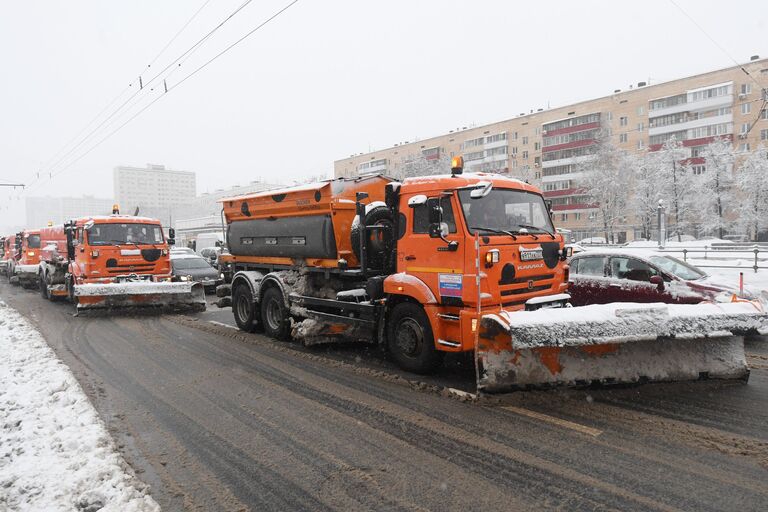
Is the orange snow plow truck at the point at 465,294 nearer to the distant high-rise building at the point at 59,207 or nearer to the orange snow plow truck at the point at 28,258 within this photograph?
→ the orange snow plow truck at the point at 28,258

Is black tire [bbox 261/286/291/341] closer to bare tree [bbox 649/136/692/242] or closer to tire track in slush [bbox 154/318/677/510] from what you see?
tire track in slush [bbox 154/318/677/510]

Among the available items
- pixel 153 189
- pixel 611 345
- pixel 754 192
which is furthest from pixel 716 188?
pixel 153 189

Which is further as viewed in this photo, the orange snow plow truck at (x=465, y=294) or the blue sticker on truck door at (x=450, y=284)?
the blue sticker on truck door at (x=450, y=284)

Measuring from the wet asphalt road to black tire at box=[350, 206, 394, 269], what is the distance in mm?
1543

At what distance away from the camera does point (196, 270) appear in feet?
55.4

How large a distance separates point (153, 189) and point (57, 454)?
94.0 meters

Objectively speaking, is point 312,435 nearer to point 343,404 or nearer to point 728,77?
point 343,404

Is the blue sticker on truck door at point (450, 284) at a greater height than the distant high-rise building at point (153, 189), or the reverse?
the distant high-rise building at point (153, 189)

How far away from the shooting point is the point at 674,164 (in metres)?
45.4

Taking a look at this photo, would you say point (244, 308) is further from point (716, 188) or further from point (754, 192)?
point (716, 188)

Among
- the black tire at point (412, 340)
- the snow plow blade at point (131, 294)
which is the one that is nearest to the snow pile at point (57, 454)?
the black tire at point (412, 340)

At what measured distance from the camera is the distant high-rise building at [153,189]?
80562 mm

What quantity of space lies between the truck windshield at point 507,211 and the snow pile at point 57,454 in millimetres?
4320

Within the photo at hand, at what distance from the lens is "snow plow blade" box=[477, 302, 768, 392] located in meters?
5.06
